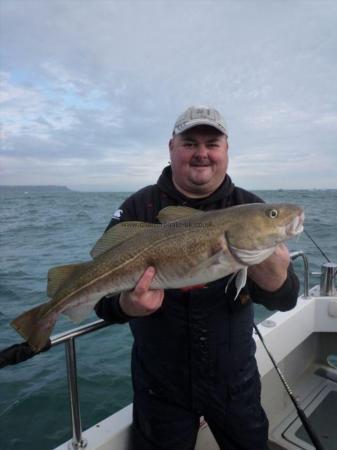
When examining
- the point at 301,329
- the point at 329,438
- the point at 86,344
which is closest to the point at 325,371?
the point at 301,329

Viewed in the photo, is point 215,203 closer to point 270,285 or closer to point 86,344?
point 270,285

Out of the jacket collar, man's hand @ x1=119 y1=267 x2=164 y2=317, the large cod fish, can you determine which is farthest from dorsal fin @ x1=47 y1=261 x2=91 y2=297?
the jacket collar

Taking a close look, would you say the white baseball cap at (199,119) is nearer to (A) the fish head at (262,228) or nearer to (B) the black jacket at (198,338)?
(A) the fish head at (262,228)

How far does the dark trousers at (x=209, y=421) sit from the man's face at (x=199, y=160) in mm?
1541

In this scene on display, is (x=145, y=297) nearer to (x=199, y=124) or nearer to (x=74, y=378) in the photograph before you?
(x=74, y=378)

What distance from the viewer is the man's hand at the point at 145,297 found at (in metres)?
2.42

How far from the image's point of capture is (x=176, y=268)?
246 centimetres

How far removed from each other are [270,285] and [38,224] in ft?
100

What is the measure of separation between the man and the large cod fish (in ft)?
0.60

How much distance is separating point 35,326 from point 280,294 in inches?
67.7

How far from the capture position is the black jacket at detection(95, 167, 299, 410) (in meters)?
2.71

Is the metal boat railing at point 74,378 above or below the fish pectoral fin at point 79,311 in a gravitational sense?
below

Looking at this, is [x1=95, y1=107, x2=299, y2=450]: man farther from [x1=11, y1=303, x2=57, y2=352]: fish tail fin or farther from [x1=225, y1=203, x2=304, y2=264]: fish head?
[x1=11, y1=303, x2=57, y2=352]: fish tail fin

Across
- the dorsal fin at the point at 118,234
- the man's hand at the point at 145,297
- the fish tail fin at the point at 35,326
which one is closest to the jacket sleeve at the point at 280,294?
the man's hand at the point at 145,297
